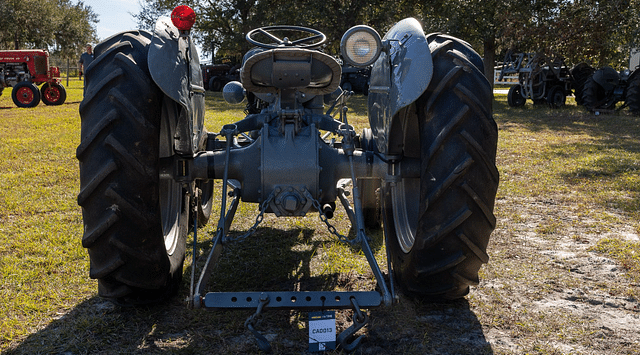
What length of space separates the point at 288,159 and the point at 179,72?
0.77m

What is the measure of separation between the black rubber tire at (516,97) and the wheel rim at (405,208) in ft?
56.3

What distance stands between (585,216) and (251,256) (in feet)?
11.7

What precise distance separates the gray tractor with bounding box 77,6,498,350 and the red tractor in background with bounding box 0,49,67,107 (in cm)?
1773

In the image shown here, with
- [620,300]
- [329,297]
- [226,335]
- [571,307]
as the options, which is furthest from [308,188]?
[620,300]

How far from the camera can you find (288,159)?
303 centimetres

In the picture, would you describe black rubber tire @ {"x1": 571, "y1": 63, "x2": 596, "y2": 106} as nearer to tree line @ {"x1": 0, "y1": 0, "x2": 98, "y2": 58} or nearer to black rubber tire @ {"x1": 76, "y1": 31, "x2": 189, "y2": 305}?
black rubber tire @ {"x1": 76, "y1": 31, "x2": 189, "y2": 305}

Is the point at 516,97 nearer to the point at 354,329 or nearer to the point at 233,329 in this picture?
the point at 233,329

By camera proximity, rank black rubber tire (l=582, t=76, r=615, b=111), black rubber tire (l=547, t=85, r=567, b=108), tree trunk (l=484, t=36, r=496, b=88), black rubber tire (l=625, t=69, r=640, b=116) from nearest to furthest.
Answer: black rubber tire (l=625, t=69, r=640, b=116) < black rubber tire (l=582, t=76, r=615, b=111) < black rubber tire (l=547, t=85, r=567, b=108) < tree trunk (l=484, t=36, r=496, b=88)

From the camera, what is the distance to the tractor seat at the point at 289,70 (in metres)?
3.01

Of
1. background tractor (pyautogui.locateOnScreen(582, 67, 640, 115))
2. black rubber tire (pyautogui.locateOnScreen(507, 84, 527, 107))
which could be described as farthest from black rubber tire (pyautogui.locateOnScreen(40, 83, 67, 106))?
background tractor (pyautogui.locateOnScreen(582, 67, 640, 115))

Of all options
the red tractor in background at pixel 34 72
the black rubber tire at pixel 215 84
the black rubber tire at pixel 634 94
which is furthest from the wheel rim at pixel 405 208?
the black rubber tire at pixel 215 84

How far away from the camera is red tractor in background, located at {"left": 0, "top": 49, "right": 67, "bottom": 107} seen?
1867 centimetres

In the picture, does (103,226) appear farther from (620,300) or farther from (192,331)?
(620,300)

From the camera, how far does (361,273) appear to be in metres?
3.85
